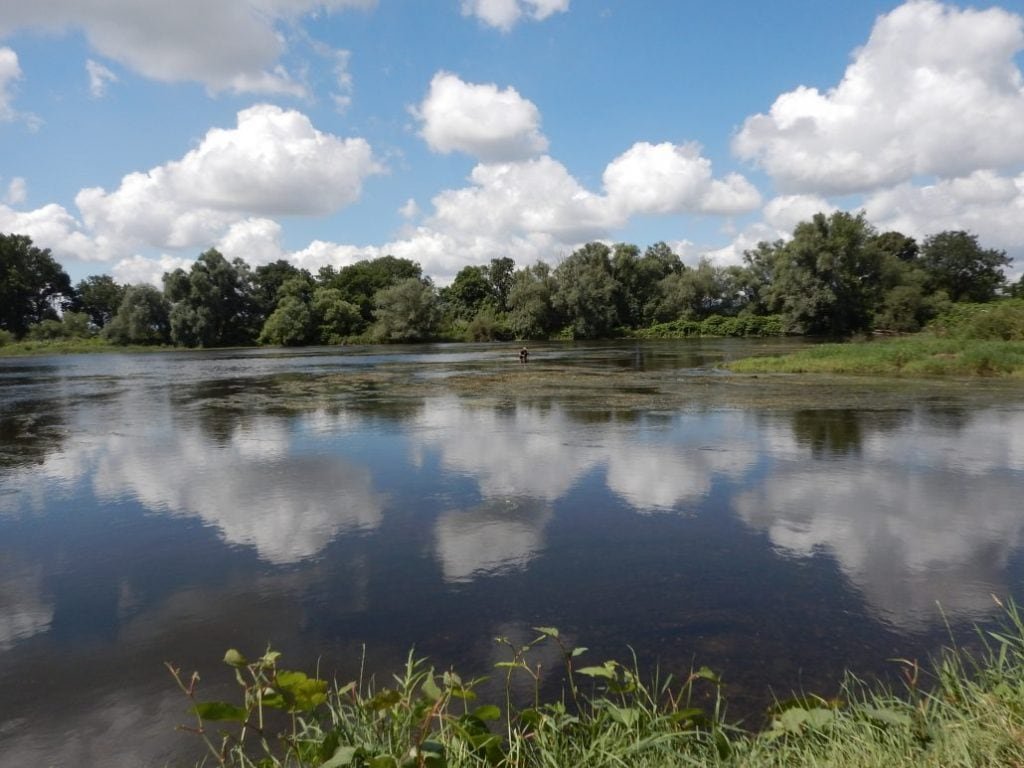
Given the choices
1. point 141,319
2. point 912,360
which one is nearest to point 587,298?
point 912,360

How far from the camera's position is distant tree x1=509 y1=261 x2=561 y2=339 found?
8962 cm

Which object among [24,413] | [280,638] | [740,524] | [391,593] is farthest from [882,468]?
[24,413]

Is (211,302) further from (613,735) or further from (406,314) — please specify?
(613,735)

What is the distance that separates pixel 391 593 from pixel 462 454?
7308mm

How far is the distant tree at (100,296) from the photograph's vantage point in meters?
127

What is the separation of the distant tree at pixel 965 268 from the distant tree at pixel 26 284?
475ft

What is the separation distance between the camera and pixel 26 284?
113 metres

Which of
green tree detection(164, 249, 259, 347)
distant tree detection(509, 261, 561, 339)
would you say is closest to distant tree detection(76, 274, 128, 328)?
green tree detection(164, 249, 259, 347)

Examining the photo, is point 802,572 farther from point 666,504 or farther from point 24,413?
point 24,413

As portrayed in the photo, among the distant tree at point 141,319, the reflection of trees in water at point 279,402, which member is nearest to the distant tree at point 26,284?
the distant tree at point 141,319

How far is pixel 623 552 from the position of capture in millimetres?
8492

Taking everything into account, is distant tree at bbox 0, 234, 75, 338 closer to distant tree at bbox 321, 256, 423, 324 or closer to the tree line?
the tree line

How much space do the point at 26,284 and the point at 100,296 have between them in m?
14.3

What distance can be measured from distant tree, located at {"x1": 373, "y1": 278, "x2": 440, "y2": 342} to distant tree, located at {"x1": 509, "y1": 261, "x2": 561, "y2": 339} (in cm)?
1202
